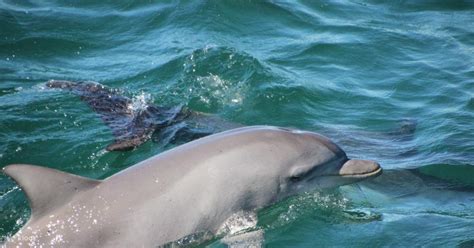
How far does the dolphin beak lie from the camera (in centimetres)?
850

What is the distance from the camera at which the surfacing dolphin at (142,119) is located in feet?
36.1

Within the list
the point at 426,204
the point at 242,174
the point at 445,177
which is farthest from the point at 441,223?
the point at 242,174

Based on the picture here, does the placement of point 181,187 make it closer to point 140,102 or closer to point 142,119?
point 142,119

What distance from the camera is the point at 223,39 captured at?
16109mm

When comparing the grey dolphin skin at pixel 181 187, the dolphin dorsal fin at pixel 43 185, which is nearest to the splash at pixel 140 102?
the grey dolphin skin at pixel 181 187

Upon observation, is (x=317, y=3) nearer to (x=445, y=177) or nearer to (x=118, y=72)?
(x=118, y=72)

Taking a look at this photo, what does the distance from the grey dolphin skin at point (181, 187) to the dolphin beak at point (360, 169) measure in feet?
0.04

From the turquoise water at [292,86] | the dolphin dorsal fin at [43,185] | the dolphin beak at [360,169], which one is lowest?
the turquoise water at [292,86]

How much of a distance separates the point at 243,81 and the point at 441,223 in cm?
564

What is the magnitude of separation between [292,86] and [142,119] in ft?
11.4

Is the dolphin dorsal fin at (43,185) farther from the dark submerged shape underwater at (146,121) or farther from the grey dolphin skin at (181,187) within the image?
the dark submerged shape underwater at (146,121)

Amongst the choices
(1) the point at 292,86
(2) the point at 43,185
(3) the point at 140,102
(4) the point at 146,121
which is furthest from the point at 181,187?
(1) the point at 292,86

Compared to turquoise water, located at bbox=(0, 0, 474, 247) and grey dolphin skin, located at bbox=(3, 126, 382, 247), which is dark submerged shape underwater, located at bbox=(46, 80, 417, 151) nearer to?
turquoise water, located at bbox=(0, 0, 474, 247)

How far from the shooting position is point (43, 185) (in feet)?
22.8
